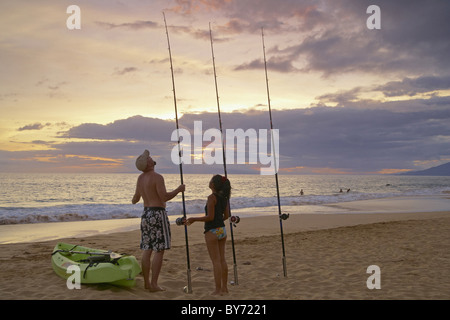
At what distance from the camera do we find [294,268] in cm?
748

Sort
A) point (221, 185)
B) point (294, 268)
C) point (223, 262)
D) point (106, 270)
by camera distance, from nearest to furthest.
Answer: point (221, 185) → point (223, 262) → point (106, 270) → point (294, 268)

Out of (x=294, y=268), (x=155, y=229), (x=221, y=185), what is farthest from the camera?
(x=294, y=268)

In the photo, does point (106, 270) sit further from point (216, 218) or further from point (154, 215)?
point (216, 218)

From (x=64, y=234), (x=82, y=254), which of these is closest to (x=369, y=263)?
(x=82, y=254)

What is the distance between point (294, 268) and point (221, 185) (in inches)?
132

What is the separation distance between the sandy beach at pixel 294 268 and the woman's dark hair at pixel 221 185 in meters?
1.64

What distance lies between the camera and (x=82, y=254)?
286 inches

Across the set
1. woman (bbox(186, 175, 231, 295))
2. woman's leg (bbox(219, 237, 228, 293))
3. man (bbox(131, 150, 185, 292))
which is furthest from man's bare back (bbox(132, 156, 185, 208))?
woman's leg (bbox(219, 237, 228, 293))

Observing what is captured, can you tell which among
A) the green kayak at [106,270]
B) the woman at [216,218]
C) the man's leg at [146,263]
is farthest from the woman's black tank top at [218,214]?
the green kayak at [106,270]

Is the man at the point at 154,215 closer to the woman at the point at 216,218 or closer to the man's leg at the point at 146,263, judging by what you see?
the man's leg at the point at 146,263

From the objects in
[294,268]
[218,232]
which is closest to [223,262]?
[218,232]

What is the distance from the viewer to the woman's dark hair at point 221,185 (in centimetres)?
519

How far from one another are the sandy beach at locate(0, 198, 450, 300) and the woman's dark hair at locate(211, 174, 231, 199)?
1.64 m

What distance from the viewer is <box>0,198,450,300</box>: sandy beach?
18.2 feet
